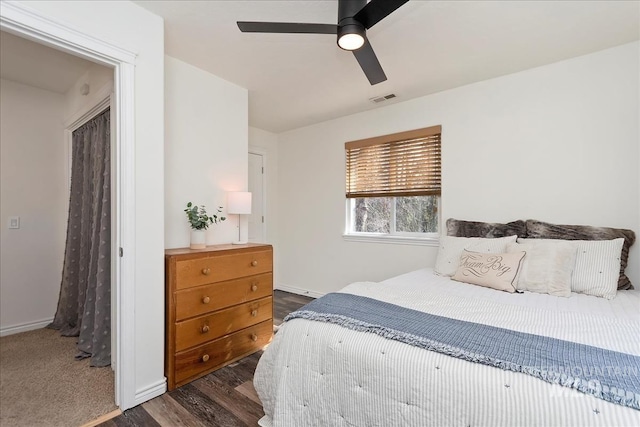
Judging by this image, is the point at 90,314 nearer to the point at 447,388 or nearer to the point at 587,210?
the point at 447,388

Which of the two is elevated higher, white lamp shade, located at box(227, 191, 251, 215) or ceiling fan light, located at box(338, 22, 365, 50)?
ceiling fan light, located at box(338, 22, 365, 50)

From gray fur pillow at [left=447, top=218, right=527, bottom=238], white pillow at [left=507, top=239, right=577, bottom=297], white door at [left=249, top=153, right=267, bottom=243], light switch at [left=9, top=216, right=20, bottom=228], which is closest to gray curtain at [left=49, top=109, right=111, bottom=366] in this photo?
light switch at [left=9, top=216, right=20, bottom=228]

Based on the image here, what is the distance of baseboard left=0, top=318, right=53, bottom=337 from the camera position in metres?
2.96

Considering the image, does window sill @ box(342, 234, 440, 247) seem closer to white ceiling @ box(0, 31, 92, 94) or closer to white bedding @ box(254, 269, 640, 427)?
white bedding @ box(254, 269, 640, 427)

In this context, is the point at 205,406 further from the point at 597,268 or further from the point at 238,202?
the point at 597,268

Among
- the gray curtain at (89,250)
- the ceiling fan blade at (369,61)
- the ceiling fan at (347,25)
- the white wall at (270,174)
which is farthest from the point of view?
the white wall at (270,174)

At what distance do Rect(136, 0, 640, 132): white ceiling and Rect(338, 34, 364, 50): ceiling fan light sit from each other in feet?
1.52

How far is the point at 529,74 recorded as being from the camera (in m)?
2.73

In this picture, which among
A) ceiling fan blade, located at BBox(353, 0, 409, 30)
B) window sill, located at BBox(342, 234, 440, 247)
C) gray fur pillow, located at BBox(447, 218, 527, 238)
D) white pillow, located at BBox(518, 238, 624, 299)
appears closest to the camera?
ceiling fan blade, located at BBox(353, 0, 409, 30)

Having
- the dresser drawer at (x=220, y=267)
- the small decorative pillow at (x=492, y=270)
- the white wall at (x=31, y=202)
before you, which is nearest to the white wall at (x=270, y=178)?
the dresser drawer at (x=220, y=267)

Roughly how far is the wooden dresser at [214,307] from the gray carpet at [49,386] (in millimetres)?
461

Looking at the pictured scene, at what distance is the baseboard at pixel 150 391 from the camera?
6.23 ft

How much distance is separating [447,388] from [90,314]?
2.78m

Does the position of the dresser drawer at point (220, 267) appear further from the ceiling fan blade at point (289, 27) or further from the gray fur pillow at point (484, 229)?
the gray fur pillow at point (484, 229)
